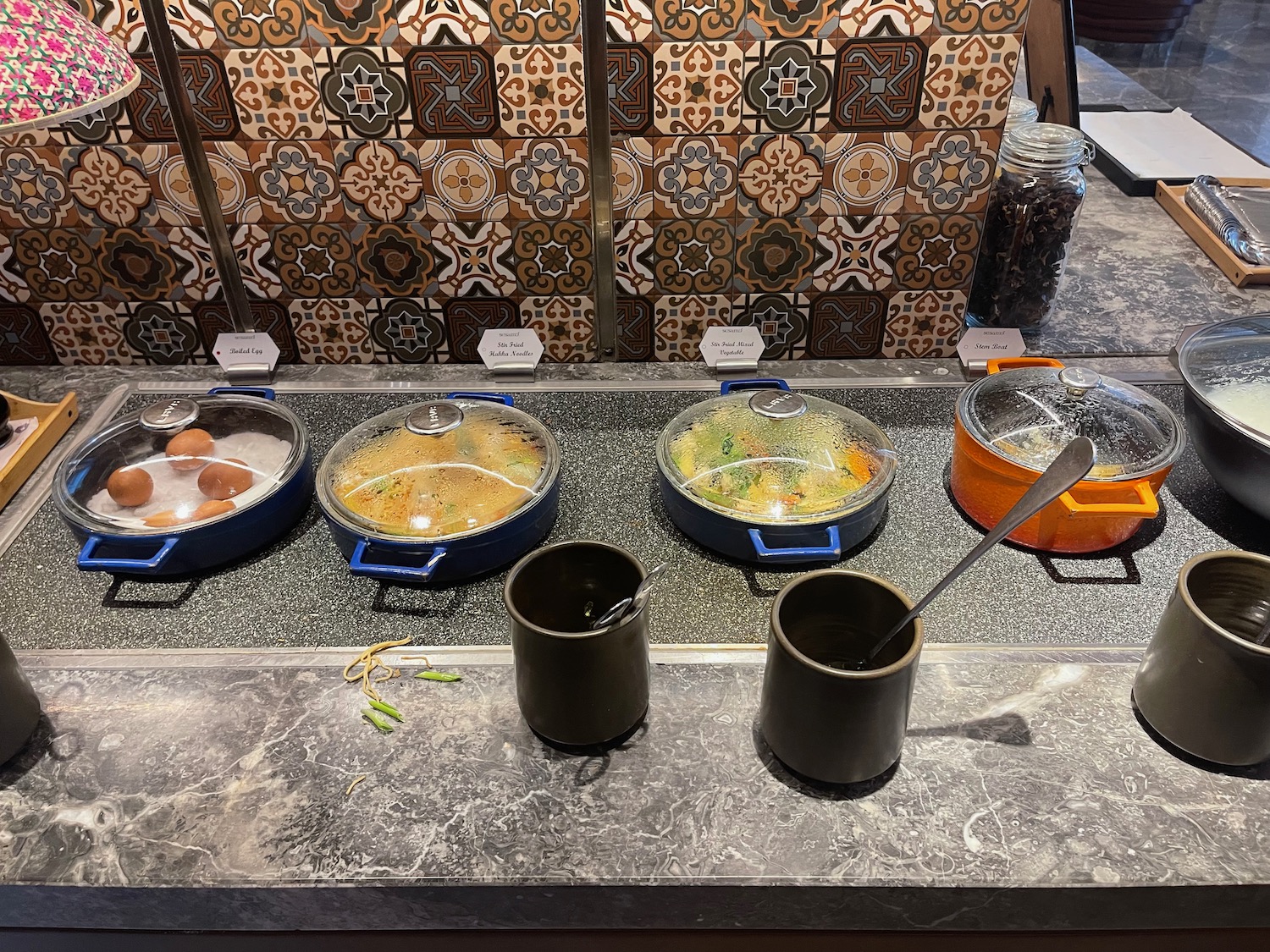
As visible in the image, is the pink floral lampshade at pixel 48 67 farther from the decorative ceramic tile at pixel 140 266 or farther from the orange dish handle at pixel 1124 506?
the orange dish handle at pixel 1124 506

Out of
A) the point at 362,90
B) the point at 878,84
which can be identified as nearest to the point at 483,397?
the point at 362,90

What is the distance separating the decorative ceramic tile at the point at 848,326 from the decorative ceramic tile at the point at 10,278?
3.73 feet

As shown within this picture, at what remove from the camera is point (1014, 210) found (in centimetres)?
125

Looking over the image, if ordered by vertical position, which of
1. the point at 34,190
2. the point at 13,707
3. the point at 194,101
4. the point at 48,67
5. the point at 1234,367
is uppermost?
the point at 48,67

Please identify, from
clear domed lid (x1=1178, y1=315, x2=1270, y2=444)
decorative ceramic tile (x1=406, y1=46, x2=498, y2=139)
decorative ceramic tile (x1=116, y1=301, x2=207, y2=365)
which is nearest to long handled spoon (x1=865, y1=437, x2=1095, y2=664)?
clear domed lid (x1=1178, y1=315, x2=1270, y2=444)

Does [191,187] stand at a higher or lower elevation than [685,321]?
higher

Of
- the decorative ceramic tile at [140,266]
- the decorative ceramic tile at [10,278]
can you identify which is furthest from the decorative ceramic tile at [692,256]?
the decorative ceramic tile at [10,278]

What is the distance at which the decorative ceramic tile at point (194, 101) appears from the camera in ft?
3.55

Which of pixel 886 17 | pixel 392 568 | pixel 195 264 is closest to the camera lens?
pixel 392 568

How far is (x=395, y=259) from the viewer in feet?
4.04

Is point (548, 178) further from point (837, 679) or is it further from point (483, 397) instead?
point (837, 679)

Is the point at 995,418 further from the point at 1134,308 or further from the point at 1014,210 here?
the point at 1134,308

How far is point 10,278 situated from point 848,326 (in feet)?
3.98

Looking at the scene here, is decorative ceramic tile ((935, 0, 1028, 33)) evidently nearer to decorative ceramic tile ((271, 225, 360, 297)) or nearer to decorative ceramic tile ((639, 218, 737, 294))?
decorative ceramic tile ((639, 218, 737, 294))
